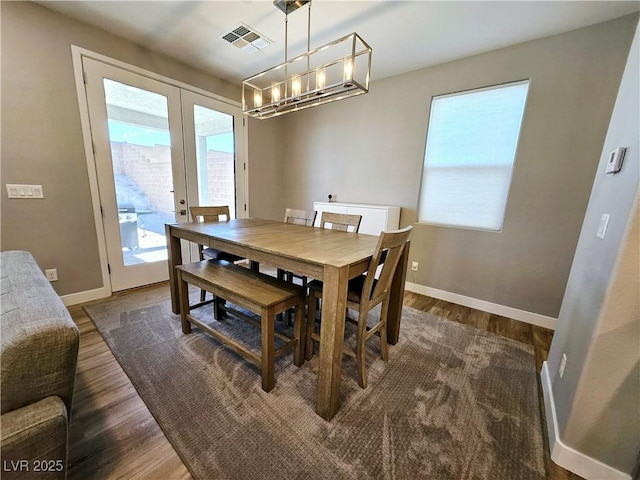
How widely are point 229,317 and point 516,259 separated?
9.51 feet

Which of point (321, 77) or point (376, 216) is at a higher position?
point (321, 77)

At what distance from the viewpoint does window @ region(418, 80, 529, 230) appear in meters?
2.47

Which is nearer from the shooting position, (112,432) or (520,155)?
(112,432)

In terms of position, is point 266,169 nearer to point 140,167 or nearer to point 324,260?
point 140,167

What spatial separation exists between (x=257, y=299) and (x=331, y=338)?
1.68ft

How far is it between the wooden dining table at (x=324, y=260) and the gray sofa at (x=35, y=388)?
0.89m

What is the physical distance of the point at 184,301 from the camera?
2016 millimetres

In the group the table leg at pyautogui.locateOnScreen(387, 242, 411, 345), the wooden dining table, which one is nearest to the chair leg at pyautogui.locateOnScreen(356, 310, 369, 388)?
the wooden dining table

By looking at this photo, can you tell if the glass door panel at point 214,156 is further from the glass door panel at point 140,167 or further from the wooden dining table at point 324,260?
the wooden dining table at point 324,260

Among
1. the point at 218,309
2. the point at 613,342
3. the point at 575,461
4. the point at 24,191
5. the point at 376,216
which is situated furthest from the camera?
the point at 376,216

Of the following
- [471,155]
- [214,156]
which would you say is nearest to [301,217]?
[214,156]

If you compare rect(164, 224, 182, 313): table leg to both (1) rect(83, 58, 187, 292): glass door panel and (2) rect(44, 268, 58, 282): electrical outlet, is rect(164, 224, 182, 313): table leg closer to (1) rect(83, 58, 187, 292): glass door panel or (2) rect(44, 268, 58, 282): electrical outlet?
(1) rect(83, 58, 187, 292): glass door panel

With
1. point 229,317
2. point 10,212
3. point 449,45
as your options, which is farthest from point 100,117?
point 449,45

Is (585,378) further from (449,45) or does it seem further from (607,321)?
(449,45)
